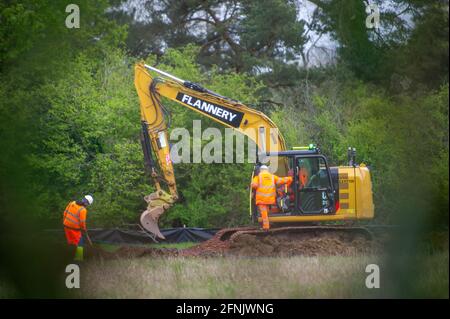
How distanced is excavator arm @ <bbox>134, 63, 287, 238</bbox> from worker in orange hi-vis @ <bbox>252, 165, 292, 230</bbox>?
52.3 inches

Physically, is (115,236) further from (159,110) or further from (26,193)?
(26,193)

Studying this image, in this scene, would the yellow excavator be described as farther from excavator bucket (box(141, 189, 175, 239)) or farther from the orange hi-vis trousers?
the orange hi-vis trousers

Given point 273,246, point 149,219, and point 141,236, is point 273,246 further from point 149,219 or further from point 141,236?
point 141,236

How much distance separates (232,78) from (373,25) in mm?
10737

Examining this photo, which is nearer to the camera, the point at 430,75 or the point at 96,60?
the point at 430,75

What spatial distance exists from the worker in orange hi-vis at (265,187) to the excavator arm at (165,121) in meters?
1.33

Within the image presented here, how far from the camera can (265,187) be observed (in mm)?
12891

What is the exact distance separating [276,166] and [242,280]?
5.69 metres

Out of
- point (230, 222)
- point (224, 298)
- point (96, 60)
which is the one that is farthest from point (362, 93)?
point (96, 60)

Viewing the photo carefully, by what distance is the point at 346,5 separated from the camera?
9.37m

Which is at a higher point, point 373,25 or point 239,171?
point 373,25

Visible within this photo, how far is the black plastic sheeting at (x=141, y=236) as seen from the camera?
15625 mm

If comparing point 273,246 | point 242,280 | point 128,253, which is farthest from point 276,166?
point 242,280
